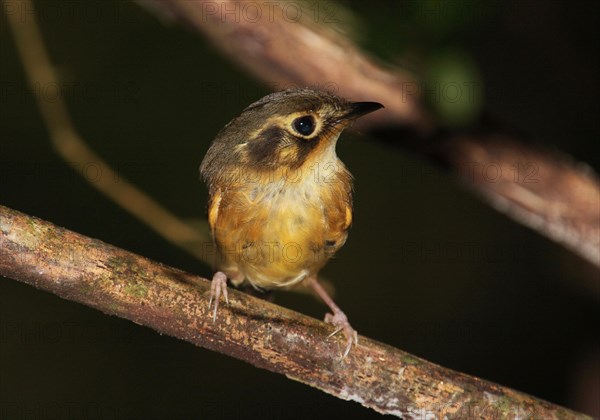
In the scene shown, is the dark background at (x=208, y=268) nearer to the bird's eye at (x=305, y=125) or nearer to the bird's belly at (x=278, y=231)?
the bird's belly at (x=278, y=231)

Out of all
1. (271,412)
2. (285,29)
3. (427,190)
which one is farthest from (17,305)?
(427,190)

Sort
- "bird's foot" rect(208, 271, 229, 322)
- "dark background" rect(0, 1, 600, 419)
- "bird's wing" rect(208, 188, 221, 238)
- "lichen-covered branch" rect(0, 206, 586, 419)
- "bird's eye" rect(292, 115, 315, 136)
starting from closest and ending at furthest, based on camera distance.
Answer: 1. "lichen-covered branch" rect(0, 206, 586, 419)
2. "bird's foot" rect(208, 271, 229, 322)
3. "bird's eye" rect(292, 115, 315, 136)
4. "bird's wing" rect(208, 188, 221, 238)
5. "dark background" rect(0, 1, 600, 419)

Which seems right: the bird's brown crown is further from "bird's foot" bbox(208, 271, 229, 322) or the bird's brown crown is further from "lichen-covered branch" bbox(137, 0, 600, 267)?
"lichen-covered branch" bbox(137, 0, 600, 267)

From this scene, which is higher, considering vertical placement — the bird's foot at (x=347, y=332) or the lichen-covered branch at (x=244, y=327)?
the bird's foot at (x=347, y=332)

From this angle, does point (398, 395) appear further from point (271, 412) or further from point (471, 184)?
point (271, 412)

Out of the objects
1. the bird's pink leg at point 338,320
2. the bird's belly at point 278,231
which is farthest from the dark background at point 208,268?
the bird's belly at point 278,231

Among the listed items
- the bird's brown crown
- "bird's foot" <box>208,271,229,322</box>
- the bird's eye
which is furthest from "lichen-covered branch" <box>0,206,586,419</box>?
the bird's eye

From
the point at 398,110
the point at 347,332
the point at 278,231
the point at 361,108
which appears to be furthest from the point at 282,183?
the point at 398,110
